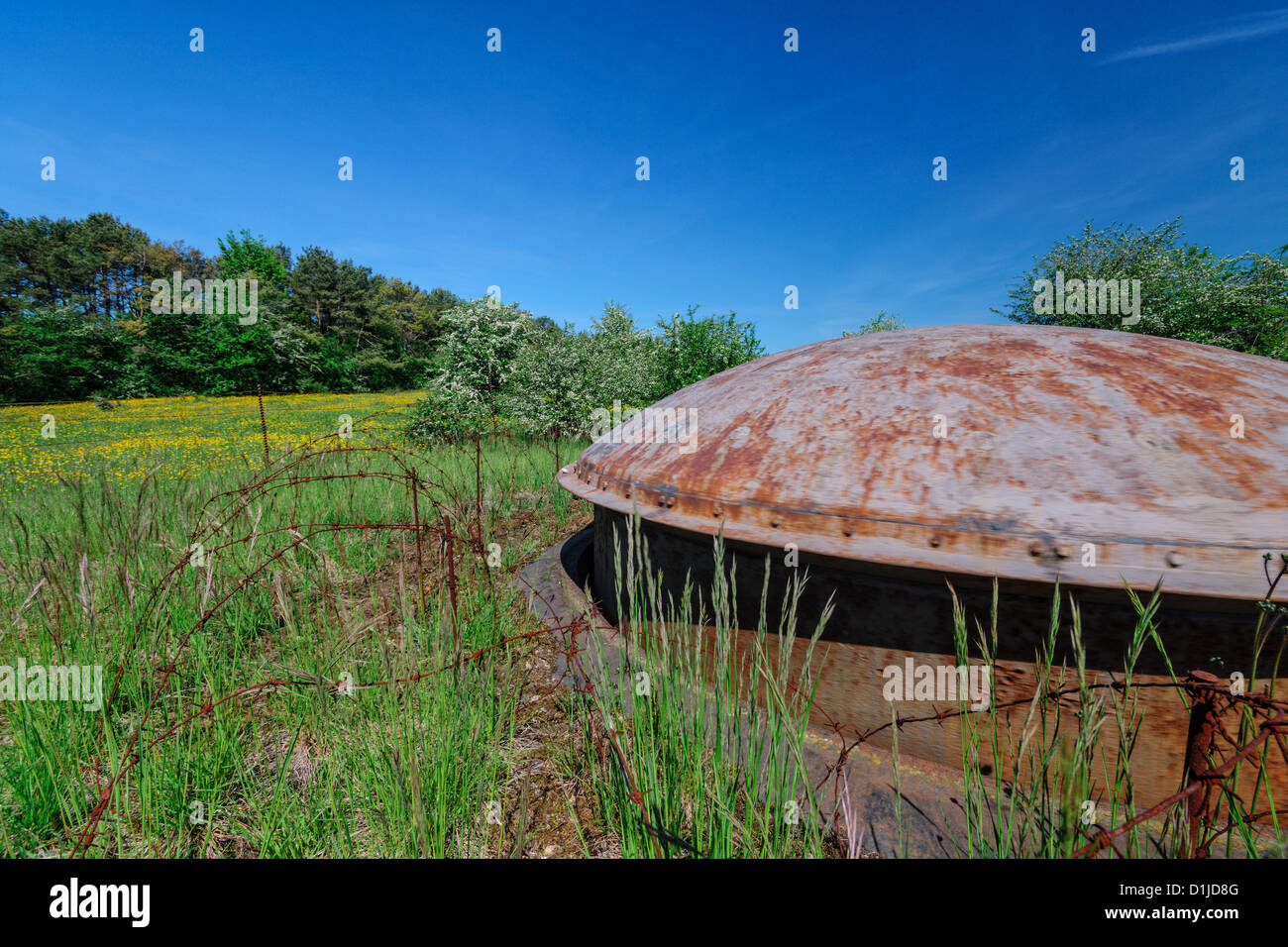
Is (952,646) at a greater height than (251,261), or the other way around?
(251,261)

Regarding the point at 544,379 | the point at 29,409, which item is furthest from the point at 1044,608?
the point at 29,409

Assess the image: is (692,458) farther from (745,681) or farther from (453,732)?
(453,732)

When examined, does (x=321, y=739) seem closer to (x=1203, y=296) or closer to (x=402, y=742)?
(x=402, y=742)

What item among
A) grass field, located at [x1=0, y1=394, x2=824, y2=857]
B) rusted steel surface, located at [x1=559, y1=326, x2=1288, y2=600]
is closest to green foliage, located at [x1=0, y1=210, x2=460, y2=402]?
grass field, located at [x1=0, y1=394, x2=824, y2=857]

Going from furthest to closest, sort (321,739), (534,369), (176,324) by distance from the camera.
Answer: (176,324)
(534,369)
(321,739)

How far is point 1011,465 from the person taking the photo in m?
1.68

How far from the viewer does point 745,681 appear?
2178mm

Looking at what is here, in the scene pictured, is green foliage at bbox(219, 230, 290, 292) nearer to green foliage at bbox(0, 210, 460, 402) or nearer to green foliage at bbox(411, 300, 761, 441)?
green foliage at bbox(0, 210, 460, 402)

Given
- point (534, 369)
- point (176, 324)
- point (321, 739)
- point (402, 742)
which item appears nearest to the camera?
point (402, 742)

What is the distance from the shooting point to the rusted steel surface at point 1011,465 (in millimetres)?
1442

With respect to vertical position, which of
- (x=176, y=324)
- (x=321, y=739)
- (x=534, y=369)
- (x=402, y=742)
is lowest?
(x=321, y=739)

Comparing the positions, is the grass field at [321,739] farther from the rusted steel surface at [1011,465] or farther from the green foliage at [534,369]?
the green foliage at [534,369]

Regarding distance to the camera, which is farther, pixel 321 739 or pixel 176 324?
pixel 176 324

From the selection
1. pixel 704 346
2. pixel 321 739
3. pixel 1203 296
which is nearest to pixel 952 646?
pixel 321 739
